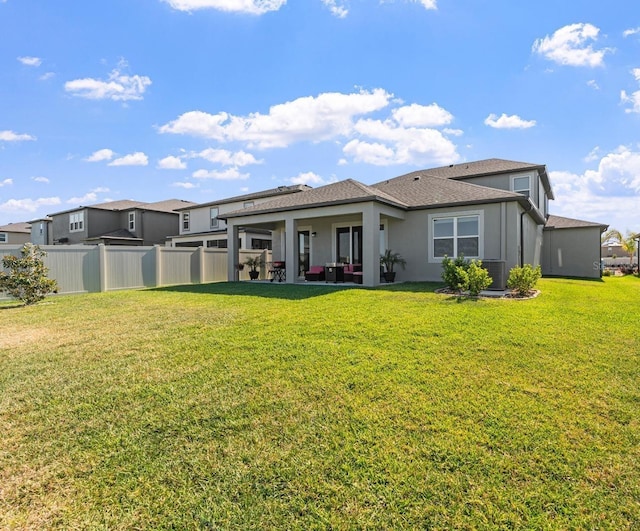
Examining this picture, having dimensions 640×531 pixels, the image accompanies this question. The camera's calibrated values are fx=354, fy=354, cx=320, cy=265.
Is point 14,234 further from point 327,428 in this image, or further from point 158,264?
point 327,428

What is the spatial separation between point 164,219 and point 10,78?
21843 mm

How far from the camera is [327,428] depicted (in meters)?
3.17

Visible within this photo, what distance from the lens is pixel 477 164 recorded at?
20.2 meters

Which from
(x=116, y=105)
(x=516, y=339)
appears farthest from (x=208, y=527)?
(x=116, y=105)

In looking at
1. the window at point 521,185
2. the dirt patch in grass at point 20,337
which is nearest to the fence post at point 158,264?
the dirt patch in grass at point 20,337

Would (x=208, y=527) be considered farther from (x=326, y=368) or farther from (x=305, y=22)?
(x=305, y=22)

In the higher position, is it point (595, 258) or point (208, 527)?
point (595, 258)

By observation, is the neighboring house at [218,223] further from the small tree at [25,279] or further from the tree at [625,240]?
the tree at [625,240]

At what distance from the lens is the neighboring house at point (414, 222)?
40.6ft

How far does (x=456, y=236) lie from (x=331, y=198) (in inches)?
194

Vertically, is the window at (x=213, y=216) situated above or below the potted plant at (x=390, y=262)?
above

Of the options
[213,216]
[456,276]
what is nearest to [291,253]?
[456,276]

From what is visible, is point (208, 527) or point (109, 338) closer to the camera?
point (208, 527)

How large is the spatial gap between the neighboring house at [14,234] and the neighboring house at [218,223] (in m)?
24.7
